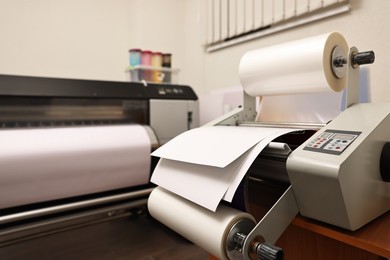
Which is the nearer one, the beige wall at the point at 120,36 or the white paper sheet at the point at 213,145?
the white paper sheet at the point at 213,145

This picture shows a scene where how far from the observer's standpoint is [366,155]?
0.44 metres

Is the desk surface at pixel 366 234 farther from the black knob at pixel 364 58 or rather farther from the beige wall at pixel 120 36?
the beige wall at pixel 120 36

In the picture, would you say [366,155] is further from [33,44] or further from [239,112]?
[33,44]

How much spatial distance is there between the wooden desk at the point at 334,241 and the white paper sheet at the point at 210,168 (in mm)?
140

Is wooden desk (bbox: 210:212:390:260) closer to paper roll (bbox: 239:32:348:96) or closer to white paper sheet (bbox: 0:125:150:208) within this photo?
paper roll (bbox: 239:32:348:96)

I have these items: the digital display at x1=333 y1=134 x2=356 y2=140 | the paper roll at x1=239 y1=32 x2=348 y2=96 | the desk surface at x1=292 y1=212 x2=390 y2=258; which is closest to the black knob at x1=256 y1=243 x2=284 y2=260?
the desk surface at x1=292 y1=212 x2=390 y2=258

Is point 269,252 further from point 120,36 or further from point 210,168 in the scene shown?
point 120,36

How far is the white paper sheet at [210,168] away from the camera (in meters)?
0.49

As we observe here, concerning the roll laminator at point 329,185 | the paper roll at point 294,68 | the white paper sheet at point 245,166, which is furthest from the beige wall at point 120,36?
the white paper sheet at point 245,166

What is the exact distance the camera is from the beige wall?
1.05 m

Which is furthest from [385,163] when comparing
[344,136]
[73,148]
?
[73,148]

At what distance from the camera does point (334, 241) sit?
61 cm

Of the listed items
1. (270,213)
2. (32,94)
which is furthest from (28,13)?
(270,213)

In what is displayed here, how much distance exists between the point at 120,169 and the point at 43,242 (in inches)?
24.6
